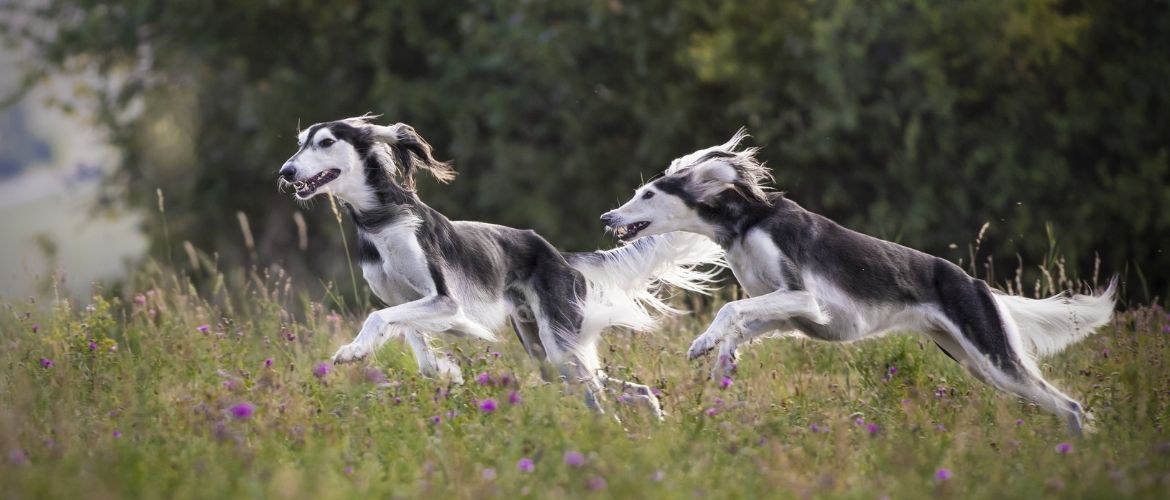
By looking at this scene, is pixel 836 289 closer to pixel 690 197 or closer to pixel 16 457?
pixel 690 197

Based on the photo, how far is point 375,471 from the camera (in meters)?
5.18

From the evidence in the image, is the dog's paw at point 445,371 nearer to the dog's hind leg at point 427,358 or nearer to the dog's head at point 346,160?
the dog's hind leg at point 427,358

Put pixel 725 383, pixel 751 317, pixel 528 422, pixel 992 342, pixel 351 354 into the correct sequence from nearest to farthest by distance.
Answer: pixel 528 422 → pixel 725 383 → pixel 351 354 → pixel 751 317 → pixel 992 342

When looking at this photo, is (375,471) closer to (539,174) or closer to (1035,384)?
(1035,384)

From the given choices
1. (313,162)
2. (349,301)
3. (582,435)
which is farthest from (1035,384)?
(349,301)

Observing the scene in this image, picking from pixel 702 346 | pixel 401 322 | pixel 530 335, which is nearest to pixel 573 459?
pixel 702 346

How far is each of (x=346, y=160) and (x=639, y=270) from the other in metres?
1.69

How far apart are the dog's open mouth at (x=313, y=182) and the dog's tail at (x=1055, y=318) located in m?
3.46

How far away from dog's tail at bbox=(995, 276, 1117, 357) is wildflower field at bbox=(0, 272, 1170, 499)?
22 cm

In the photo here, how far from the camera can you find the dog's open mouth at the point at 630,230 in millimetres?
6887

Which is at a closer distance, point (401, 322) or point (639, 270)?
point (401, 322)

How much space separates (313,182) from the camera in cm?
674

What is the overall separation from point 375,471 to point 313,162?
2.11 m

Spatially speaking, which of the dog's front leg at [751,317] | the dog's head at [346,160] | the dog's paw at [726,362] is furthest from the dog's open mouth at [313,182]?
the dog's paw at [726,362]
